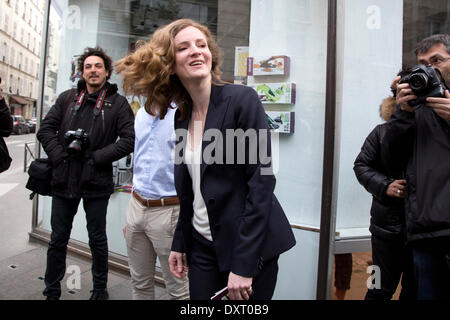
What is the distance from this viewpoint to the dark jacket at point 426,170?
4.81 feet

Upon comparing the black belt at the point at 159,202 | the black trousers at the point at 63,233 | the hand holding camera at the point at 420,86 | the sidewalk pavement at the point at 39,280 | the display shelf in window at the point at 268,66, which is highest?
the display shelf in window at the point at 268,66

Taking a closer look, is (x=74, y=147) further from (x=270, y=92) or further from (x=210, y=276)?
(x=270, y=92)

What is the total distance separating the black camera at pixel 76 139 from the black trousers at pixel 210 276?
152cm

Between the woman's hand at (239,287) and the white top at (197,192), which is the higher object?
the white top at (197,192)

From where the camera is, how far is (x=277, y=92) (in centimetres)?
318

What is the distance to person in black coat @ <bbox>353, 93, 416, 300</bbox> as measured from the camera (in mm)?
2051

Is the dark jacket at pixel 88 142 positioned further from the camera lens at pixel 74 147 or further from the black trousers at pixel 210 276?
the black trousers at pixel 210 276

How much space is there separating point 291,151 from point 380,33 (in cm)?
139

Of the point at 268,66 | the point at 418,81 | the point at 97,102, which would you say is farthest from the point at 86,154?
the point at 418,81

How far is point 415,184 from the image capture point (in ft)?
5.20

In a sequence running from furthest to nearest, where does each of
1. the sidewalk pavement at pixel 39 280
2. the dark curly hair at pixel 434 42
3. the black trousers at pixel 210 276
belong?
1. the sidewalk pavement at pixel 39 280
2. the dark curly hair at pixel 434 42
3. the black trousers at pixel 210 276

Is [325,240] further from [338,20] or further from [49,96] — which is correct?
[49,96]

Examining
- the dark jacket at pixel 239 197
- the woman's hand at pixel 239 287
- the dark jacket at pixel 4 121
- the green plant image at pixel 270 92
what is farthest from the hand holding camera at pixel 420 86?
the dark jacket at pixel 4 121

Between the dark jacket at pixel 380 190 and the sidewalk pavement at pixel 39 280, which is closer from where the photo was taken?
the dark jacket at pixel 380 190
